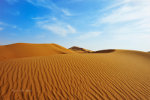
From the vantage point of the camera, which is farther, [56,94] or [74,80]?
[74,80]

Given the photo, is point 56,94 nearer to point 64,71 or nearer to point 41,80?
point 41,80

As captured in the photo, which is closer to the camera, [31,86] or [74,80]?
[31,86]

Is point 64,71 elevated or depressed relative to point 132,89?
elevated

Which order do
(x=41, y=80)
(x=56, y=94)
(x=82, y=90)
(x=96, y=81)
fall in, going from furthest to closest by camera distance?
(x=96, y=81) < (x=41, y=80) < (x=82, y=90) < (x=56, y=94)

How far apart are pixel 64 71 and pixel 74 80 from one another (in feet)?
3.30

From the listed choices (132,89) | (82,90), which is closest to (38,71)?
(82,90)

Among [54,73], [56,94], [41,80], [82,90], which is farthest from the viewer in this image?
[54,73]

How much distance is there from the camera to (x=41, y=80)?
4.50m

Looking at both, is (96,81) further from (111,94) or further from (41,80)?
(41,80)

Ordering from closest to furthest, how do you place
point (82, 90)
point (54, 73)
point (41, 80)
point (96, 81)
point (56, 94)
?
point (56, 94), point (82, 90), point (41, 80), point (96, 81), point (54, 73)

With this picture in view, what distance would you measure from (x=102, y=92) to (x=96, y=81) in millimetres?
838

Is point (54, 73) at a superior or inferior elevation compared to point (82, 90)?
superior

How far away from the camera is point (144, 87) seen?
4.84 metres

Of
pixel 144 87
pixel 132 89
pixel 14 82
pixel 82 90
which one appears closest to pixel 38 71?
pixel 14 82
